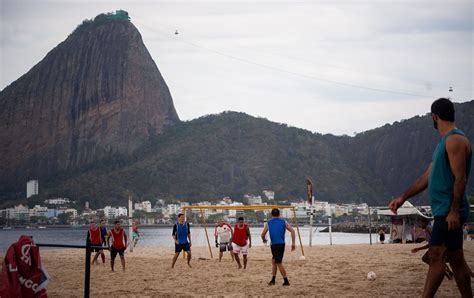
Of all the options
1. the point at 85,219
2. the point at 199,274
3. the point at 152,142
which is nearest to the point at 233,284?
the point at 199,274

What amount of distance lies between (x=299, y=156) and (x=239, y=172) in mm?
14746

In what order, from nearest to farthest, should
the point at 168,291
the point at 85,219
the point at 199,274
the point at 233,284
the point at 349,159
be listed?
the point at 168,291
the point at 233,284
the point at 199,274
the point at 85,219
the point at 349,159

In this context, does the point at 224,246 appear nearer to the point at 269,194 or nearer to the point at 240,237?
the point at 240,237

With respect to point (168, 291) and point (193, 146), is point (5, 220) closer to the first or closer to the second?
point (193, 146)

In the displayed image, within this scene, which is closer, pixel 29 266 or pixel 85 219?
pixel 29 266

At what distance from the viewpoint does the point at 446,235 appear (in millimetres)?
5840

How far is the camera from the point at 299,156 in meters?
173

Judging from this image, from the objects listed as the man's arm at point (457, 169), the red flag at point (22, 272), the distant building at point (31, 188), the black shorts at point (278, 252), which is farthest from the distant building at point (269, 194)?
the man's arm at point (457, 169)

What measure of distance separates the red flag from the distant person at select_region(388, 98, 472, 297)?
3.35 metres

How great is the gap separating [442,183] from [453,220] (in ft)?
1.18

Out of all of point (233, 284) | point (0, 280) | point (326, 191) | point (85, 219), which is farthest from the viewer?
point (326, 191)

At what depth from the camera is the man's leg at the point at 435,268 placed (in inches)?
231

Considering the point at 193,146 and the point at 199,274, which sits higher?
the point at 193,146

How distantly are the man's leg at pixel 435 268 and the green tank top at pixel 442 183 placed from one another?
30 cm
